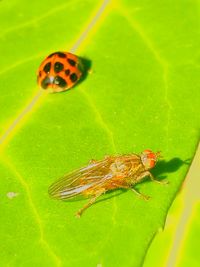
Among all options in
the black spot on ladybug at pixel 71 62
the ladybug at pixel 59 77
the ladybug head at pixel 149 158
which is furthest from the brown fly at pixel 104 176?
the black spot on ladybug at pixel 71 62

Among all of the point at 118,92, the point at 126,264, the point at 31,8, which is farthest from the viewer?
the point at 31,8

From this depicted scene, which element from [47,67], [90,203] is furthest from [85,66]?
[90,203]

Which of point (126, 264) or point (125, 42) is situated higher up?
point (125, 42)

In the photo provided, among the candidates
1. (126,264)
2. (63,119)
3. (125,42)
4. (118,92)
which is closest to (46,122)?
(63,119)

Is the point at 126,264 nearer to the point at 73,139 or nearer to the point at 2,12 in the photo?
the point at 73,139

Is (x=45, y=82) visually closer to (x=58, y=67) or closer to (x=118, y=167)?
(x=58, y=67)

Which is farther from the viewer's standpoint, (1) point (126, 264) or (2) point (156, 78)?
(2) point (156, 78)
